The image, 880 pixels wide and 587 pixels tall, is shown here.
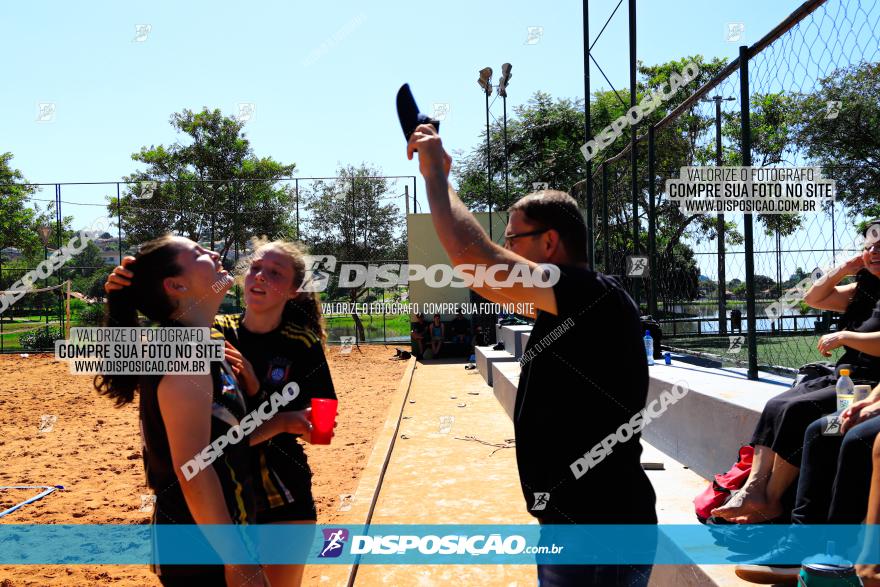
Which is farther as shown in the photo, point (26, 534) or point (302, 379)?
point (26, 534)

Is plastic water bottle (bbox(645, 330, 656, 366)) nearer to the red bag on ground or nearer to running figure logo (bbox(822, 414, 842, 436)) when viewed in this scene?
the red bag on ground

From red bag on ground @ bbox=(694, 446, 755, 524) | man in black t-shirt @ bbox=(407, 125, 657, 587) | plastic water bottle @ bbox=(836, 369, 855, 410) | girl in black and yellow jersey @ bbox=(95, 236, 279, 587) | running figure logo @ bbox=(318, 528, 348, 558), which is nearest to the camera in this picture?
man in black t-shirt @ bbox=(407, 125, 657, 587)

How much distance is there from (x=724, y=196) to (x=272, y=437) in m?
4.48

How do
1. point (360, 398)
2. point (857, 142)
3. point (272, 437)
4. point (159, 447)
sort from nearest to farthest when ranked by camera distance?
point (159, 447) < point (272, 437) < point (857, 142) < point (360, 398)

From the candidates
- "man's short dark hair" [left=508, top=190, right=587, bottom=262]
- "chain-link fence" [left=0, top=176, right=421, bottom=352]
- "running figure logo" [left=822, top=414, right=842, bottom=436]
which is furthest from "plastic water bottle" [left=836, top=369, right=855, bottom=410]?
A: "chain-link fence" [left=0, top=176, right=421, bottom=352]

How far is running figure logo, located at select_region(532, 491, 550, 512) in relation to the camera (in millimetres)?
1679

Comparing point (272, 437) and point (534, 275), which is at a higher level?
point (534, 275)

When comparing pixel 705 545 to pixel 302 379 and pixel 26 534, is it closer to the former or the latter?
pixel 302 379

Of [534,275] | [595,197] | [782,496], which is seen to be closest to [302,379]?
[534,275]

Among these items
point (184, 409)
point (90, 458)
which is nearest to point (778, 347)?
point (90, 458)

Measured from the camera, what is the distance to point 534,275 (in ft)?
5.18

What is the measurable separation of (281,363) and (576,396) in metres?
1.52

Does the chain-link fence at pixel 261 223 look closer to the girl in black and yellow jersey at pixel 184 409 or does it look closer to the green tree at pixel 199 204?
the green tree at pixel 199 204

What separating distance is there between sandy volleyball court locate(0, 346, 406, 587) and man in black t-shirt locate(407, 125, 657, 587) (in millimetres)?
2694
